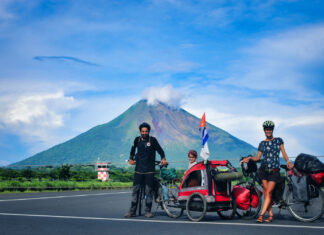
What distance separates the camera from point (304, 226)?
7.33 m

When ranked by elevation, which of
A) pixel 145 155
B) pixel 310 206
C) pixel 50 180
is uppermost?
pixel 145 155

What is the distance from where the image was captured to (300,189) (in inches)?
313

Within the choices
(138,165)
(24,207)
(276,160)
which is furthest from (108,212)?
(276,160)

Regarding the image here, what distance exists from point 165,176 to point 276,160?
2.32 metres

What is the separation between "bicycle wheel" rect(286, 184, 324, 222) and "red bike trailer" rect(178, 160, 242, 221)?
40.6 inches

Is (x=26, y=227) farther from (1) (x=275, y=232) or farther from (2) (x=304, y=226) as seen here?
(2) (x=304, y=226)

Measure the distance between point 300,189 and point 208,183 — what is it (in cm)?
161

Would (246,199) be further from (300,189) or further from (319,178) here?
(319,178)

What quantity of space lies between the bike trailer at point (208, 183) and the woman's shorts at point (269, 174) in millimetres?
494

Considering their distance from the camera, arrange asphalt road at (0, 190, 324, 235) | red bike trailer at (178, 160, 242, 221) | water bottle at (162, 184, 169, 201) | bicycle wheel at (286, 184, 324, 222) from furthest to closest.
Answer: water bottle at (162, 184, 169, 201) → red bike trailer at (178, 160, 242, 221) → bicycle wheel at (286, 184, 324, 222) → asphalt road at (0, 190, 324, 235)

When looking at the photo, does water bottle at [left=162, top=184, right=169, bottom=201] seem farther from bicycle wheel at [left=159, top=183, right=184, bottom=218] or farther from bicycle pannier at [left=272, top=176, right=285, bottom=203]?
bicycle pannier at [left=272, top=176, right=285, bottom=203]

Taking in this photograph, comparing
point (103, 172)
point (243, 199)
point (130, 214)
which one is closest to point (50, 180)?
point (103, 172)

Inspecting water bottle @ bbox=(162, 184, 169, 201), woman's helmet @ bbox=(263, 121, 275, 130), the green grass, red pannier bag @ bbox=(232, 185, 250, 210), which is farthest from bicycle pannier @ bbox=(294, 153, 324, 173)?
the green grass

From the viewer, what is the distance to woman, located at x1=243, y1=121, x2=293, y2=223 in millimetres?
8070
